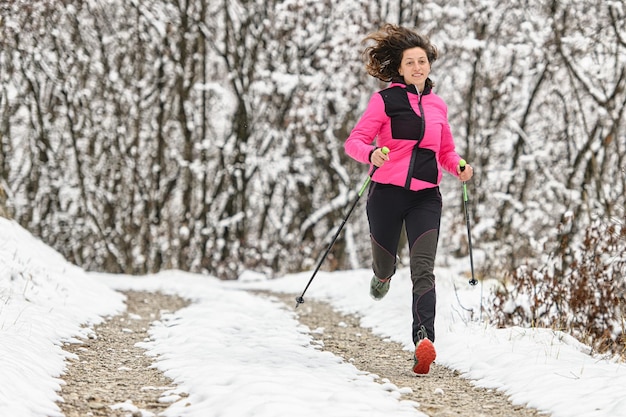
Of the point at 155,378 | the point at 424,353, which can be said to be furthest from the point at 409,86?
the point at 155,378

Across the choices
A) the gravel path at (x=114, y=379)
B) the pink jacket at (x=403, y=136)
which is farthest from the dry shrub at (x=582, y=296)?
the gravel path at (x=114, y=379)

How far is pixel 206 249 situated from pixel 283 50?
5640mm

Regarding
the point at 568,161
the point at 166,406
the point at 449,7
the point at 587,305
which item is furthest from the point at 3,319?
the point at 568,161

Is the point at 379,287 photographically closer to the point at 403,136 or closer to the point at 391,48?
the point at 403,136

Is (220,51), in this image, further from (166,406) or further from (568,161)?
(166,406)

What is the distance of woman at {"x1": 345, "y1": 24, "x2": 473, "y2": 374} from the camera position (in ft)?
15.4

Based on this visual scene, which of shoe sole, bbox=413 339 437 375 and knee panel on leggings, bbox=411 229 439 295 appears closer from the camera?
shoe sole, bbox=413 339 437 375

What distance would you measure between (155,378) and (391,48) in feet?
9.60

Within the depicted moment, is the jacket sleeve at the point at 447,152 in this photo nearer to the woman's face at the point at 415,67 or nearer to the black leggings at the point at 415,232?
the black leggings at the point at 415,232

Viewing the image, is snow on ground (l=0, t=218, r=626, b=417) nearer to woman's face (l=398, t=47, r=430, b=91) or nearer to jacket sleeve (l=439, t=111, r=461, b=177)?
jacket sleeve (l=439, t=111, r=461, b=177)

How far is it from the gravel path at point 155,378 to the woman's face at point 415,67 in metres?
2.10

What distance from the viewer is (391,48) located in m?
5.09

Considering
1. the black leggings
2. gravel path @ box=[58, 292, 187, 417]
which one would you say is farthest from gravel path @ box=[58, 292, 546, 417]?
the black leggings

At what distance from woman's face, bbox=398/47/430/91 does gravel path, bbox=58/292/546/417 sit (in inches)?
82.7
